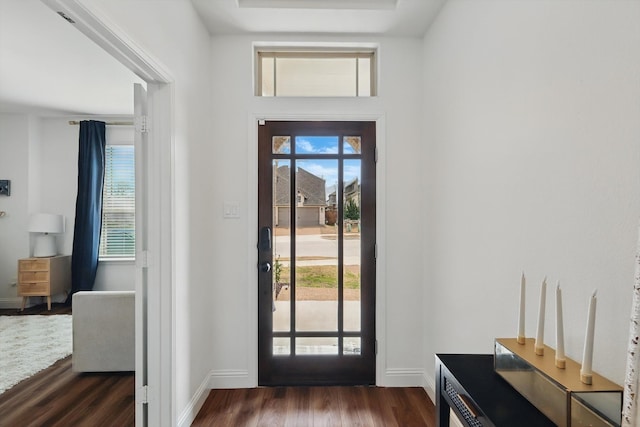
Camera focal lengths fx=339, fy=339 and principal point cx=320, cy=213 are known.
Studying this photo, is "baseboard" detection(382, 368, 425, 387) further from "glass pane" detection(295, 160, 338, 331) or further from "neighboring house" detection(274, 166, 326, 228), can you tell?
"neighboring house" detection(274, 166, 326, 228)

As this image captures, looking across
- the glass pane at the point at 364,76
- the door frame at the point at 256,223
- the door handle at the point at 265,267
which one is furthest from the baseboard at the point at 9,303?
the glass pane at the point at 364,76

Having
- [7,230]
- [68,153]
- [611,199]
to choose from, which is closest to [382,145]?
[611,199]

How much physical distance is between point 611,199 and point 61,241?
239 inches

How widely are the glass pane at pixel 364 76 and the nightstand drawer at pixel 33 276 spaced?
15.6 ft

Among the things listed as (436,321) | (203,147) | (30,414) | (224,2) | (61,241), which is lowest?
(30,414)

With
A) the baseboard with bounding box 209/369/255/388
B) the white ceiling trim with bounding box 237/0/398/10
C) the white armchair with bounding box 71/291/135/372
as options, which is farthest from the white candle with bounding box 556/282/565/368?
the white armchair with bounding box 71/291/135/372

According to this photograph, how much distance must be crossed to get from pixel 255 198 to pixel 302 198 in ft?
1.19

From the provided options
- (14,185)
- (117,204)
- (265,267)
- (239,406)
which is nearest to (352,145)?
(265,267)

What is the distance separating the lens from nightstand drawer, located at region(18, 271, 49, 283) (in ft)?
14.9

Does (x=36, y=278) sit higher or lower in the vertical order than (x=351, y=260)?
lower

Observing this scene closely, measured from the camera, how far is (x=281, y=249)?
8.72 ft

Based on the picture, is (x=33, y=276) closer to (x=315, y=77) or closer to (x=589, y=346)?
(x=315, y=77)

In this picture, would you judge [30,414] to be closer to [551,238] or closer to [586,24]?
[551,238]

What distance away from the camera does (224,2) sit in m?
2.19
